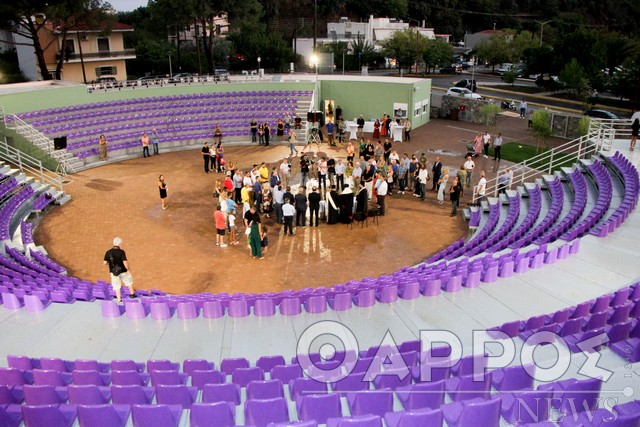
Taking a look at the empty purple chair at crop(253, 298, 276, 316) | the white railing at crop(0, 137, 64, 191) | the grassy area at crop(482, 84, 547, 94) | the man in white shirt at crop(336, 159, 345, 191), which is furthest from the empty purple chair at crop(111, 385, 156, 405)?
the grassy area at crop(482, 84, 547, 94)

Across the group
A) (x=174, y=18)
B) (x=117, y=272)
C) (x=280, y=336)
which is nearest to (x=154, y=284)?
(x=117, y=272)

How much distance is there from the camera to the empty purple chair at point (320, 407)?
5.82 metres

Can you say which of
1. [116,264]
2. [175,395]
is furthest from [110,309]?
[175,395]

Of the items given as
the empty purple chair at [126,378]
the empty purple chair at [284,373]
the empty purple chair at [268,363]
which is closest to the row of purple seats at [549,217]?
the empty purple chair at [268,363]

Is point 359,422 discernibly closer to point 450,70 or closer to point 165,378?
point 165,378

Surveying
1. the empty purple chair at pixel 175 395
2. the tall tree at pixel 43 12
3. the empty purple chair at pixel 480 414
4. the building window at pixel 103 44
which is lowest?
the empty purple chair at pixel 175 395

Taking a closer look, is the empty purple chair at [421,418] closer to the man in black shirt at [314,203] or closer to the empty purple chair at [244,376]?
the empty purple chair at [244,376]

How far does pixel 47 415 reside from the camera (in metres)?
5.76

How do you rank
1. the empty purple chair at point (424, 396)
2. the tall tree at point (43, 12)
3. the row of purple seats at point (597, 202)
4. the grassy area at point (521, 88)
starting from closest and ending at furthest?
1. the empty purple chair at point (424, 396)
2. the row of purple seats at point (597, 202)
3. the tall tree at point (43, 12)
4. the grassy area at point (521, 88)

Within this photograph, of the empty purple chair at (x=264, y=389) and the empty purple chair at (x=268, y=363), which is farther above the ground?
the empty purple chair at (x=264, y=389)

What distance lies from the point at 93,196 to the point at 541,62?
45.6 meters

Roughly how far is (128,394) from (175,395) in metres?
0.54

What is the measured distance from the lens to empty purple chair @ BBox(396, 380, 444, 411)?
5.95m

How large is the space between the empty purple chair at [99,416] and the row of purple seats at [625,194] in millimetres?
11039
